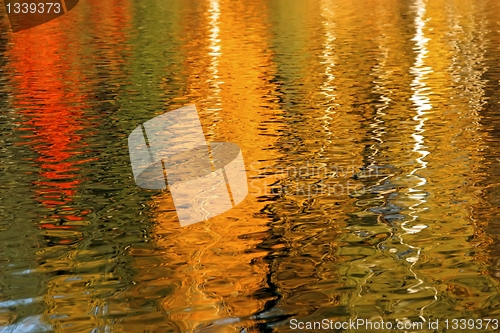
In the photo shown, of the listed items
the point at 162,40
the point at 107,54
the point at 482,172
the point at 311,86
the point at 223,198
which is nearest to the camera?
the point at 223,198

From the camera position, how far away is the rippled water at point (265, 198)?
293 inches

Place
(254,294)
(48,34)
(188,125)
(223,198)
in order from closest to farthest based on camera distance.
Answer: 1. (254,294)
2. (223,198)
3. (188,125)
4. (48,34)

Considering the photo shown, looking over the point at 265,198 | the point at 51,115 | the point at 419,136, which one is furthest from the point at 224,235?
the point at 51,115

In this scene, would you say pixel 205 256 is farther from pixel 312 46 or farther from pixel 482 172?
pixel 312 46

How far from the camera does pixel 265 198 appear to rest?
35.0 feet

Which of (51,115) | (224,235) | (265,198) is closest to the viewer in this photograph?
(224,235)

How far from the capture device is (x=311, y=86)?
63.6ft

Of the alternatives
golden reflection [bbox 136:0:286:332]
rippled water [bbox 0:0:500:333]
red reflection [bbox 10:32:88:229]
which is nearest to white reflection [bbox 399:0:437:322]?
rippled water [bbox 0:0:500:333]

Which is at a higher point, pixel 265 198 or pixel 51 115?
pixel 265 198

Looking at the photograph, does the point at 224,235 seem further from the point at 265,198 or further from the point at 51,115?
Answer: the point at 51,115

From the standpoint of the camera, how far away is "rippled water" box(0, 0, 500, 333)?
Result: 744 centimetres

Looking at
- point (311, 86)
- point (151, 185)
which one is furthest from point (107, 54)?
point (151, 185)

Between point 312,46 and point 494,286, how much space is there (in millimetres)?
19848

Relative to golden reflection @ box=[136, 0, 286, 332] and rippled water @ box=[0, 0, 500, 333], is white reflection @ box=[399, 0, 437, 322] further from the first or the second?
golden reflection @ box=[136, 0, 286, 332]
